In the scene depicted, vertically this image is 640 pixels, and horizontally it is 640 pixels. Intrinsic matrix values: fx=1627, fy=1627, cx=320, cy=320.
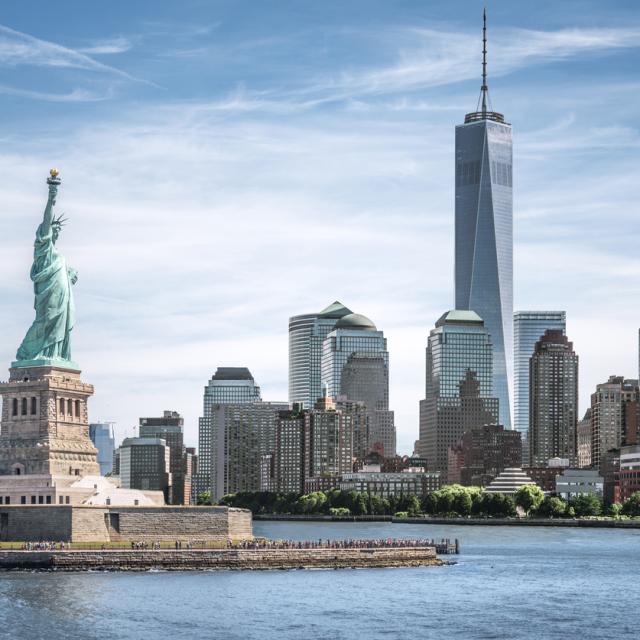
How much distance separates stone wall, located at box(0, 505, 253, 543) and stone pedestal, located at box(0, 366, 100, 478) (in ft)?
43.4

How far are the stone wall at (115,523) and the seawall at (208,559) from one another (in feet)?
19.7

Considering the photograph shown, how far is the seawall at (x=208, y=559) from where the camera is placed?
12750 centimetres

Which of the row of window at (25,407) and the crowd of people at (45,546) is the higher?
the row of window at (25,407)

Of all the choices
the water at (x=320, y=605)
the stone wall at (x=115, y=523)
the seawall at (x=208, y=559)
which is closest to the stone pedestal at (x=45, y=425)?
the stone wall at (x=115, y=523)

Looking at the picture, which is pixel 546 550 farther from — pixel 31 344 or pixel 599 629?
pixel 599 629

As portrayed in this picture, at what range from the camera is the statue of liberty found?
155500 mm

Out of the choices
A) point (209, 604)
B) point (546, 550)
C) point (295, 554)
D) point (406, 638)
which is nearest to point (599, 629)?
point (406, 638)

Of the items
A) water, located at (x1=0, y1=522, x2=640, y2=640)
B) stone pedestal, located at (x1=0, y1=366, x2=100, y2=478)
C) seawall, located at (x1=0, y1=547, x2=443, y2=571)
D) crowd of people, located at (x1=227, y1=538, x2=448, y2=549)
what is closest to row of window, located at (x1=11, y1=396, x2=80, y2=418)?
stone pedestal, located at (x1=0, y1=366, x2=100, y2=478)

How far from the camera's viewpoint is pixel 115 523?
5438 inches

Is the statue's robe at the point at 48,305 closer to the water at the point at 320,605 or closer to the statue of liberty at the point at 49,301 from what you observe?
the statue of liberty at the point at 49,301

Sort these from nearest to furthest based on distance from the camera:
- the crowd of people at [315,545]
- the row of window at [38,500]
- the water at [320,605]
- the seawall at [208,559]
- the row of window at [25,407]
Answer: the water at [320,605] → the seawall at [208,559] → the crowd of people at [315,545] → the row of window at [38,500] → the row of window at [25,407]

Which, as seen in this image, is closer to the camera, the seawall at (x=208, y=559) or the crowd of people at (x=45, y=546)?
the seawall at (x=208, y=559)

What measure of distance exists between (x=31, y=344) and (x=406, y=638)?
230 feet

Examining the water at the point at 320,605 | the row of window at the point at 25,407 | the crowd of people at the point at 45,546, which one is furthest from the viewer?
the row of window at the point at 25,407
